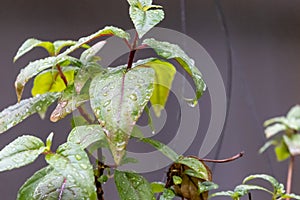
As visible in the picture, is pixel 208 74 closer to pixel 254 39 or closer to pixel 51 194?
pixel 51 194

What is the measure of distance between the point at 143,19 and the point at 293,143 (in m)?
0.89

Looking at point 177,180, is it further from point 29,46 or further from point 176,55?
point 29,46

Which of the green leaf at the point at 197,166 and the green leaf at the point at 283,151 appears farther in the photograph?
the green leaf at the point at 283,151

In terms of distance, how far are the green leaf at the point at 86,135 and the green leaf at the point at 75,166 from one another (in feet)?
0.08

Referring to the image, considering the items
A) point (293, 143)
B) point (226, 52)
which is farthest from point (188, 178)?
point (226, 52)

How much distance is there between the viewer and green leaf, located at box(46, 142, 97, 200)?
38cm

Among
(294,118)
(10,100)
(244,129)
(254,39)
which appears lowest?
(244,129)

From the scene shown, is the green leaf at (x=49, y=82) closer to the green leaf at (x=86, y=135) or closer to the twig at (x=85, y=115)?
the twig at (x=85, y=115)

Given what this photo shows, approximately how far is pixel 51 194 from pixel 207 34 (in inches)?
64.2

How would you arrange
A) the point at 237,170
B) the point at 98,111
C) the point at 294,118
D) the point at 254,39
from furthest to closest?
1. the point at 254,39
2. the point at 237,170
3. the point at 294,118
4. the point at 98,111

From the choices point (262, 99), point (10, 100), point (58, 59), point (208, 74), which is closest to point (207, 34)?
point (262, 99)

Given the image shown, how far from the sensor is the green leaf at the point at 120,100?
420 mm

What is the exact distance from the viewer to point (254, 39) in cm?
212

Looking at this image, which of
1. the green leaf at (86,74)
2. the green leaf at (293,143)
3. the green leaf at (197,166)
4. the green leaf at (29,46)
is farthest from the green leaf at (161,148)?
the green leaf at (293,143)
